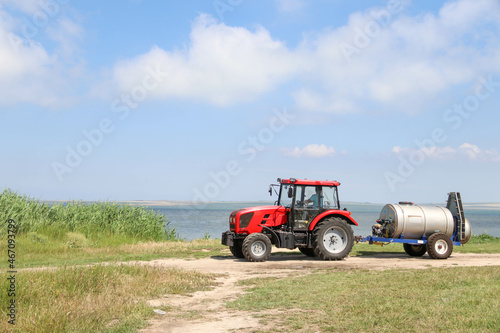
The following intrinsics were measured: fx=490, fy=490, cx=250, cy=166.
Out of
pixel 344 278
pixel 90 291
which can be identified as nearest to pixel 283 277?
pixel 344 278

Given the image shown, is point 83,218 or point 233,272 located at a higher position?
point 83,218

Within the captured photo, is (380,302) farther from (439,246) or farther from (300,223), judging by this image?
(439,246)

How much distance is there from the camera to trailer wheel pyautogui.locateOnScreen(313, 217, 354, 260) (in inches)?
623

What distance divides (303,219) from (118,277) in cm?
713

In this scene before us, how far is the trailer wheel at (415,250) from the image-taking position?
59.2 feet

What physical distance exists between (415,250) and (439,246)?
60.0 inches

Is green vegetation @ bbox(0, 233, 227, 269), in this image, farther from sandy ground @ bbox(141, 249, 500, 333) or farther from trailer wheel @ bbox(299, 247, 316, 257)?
trailer wheel @ bbox(299, 247, 316, 257)

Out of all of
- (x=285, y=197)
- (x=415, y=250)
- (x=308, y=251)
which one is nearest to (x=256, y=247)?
(x=285, y=197)

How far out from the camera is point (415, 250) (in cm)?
1816

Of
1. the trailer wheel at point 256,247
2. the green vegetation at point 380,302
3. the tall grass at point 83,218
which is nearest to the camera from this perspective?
the green vegetation at point 380,302

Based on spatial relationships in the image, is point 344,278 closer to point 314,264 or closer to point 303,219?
point 314,264

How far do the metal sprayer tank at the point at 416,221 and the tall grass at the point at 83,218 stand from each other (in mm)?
11712

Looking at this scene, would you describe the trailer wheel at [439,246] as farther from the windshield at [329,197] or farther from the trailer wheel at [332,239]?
the windshield at [329,197]

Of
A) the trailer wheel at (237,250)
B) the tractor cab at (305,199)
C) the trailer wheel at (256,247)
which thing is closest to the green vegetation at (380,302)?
the trailer wheel at (256,247)
